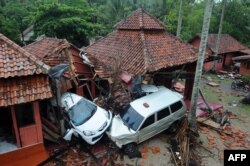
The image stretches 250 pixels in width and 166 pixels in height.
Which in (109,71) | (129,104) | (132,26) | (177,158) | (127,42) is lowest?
(177,158)

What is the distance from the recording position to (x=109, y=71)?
12539 millimetres

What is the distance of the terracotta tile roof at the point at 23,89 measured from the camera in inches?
310

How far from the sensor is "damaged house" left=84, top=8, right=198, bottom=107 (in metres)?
11.9

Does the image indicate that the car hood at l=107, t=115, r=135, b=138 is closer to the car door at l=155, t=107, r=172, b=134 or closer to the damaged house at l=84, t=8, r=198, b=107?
the car door at l=155, t=107, r=172, b=134

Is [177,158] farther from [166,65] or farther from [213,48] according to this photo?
[213,48]

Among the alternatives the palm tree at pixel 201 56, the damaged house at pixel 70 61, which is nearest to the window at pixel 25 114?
the damaged house at pixel 70 61

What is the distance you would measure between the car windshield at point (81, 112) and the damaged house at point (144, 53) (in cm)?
224

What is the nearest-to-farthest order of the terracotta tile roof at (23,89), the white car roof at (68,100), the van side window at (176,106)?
1. the terracotta tile roof at (23,89)
2. the white car roof at (68,100)
3. the van side window at (176,106)

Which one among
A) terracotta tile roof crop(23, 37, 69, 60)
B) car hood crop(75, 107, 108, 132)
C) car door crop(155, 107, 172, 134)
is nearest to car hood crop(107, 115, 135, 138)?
car hood crop(75, 107, 108, 132)

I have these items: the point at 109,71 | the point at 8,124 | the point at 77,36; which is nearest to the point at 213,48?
the point at 77,36

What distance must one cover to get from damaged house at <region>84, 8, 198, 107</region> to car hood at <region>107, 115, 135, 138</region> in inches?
105

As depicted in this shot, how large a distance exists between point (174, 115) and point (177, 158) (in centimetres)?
228

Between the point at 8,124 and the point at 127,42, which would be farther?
the point at 127,42

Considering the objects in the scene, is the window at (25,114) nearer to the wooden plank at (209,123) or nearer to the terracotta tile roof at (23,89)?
the terracotta tile roof at (23,89)
